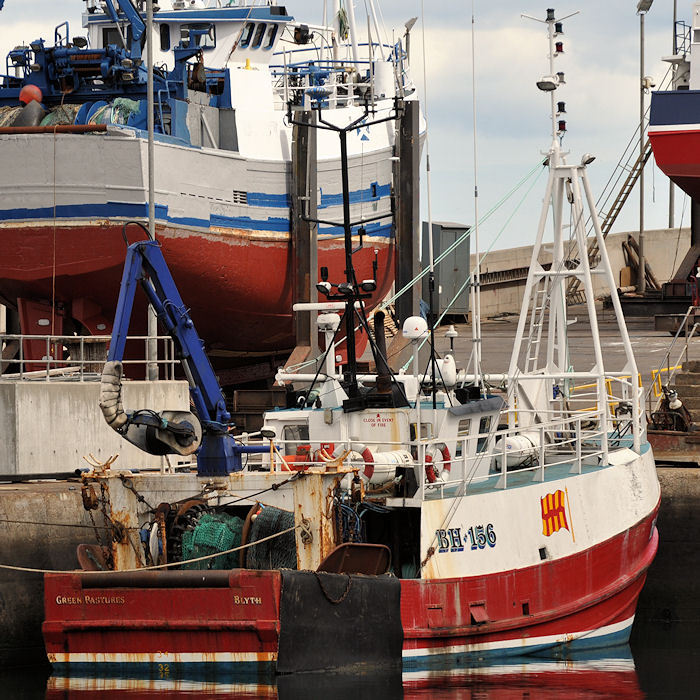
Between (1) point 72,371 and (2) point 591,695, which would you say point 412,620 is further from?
(1) point 72,371

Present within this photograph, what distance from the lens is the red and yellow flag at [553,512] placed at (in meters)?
16.1

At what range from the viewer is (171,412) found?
1562 cm

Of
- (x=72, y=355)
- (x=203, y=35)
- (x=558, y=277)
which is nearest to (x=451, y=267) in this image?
(x=203, y=35)

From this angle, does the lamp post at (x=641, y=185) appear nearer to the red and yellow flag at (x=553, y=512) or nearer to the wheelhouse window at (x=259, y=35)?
the wheelhouse window at (x=259, y=35)

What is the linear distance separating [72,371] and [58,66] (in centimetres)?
717

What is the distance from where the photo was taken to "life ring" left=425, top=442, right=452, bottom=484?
15.8 meters

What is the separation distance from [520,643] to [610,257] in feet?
89.2

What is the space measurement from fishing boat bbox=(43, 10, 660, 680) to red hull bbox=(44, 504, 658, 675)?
0.06ft

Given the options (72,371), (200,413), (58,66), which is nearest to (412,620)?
(200,413)

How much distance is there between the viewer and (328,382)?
59.2 ft

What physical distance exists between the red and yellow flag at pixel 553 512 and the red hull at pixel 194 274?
36.1ft

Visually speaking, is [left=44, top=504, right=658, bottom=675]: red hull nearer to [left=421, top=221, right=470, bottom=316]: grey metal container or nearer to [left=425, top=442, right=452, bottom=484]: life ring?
[left=425, top=442, right=452, bottom=484]: life ring

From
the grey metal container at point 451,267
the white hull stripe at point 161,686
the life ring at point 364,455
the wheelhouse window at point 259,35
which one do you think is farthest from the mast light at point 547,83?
the grey metal container at point 451,267

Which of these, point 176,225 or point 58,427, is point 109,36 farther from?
point 58,427
